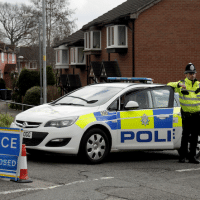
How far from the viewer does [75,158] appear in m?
9.06

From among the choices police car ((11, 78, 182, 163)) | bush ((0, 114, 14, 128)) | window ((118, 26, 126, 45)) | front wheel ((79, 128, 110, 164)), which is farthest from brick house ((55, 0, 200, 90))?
front wheel ((79, 128, 110, 164))

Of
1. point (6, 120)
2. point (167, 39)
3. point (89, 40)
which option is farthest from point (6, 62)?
point (6, 120)

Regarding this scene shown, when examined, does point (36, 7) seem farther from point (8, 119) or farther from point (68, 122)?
point (68, 122)

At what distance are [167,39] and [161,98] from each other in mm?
18948

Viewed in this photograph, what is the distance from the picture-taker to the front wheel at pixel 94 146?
8194 millimetres

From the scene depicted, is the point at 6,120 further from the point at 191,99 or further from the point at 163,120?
the point at 191,99

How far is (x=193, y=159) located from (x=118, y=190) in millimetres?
3109

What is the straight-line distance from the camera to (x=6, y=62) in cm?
7881

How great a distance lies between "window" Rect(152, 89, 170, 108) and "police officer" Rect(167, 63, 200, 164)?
60cm

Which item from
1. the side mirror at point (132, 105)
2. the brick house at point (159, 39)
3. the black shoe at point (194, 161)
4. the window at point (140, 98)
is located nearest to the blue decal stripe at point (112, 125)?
the side mirror at point (132, 105)

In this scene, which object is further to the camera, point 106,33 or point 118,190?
point 106,33

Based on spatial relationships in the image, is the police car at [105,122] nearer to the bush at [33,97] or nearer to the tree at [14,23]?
the bush at [33,97]

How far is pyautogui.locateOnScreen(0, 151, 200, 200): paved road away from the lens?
233 inches

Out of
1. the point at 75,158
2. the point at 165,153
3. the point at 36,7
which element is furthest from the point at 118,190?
the point at 36,7
